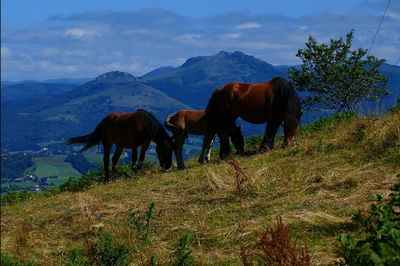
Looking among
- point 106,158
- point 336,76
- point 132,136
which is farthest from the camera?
point 336,76

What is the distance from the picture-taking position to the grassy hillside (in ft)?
23.8

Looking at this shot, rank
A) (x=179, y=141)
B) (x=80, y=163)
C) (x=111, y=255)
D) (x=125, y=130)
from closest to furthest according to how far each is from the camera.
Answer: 1. (x=111, y=255)
2. (x=125, y=130)
3. (x=179, y=141)
4. (x=80, y=163)

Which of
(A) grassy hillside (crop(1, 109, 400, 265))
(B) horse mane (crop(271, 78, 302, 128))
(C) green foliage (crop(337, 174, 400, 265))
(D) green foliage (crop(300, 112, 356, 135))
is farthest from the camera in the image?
(B) horse mane (crop(271, 78, 302, 128))

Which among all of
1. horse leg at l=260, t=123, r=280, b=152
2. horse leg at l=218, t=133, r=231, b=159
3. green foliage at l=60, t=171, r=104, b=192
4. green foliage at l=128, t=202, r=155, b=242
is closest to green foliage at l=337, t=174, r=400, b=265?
green foliage at l=128, t=202, r=155, b=242

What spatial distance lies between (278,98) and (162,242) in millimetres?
8382

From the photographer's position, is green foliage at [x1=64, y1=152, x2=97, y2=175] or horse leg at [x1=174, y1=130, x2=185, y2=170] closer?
horse leg at [x1=174, y1=130, x2=185, y2=170]

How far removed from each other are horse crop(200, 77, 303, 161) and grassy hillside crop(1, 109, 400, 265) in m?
2.73

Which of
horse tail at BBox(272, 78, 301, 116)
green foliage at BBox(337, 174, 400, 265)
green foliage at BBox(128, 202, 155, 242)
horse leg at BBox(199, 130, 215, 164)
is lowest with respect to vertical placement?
horse leg at BBox(199, 130, 215, 164)

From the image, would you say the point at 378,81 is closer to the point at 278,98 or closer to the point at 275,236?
the point at 278,98

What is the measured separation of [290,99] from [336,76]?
23.4 m

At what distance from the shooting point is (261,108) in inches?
625

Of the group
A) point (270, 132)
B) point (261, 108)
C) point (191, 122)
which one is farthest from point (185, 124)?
point (270, 132)

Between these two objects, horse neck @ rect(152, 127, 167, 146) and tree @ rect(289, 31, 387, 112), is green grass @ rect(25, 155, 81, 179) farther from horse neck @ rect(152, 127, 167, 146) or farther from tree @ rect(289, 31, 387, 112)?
horse neck @ rect(152, 127, 167, 146)

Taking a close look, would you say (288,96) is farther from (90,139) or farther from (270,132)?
(90,139)
